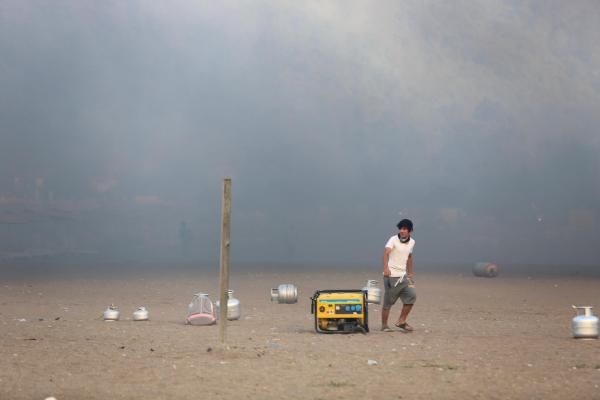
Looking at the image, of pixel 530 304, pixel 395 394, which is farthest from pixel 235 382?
pixel 530 304

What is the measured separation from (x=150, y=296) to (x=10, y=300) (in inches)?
239

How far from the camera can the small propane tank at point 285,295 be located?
3098 cm

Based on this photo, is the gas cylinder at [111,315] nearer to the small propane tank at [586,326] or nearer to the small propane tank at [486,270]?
the small propane tank at [586,326]

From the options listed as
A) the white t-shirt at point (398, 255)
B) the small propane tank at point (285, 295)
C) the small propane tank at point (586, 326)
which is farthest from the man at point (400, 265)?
the small propane tank at point (285, 295)

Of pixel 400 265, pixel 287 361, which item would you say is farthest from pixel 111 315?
pixel 287 361

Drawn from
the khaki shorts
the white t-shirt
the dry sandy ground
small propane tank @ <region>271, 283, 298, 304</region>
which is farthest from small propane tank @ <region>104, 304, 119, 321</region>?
small propane tank @ <region>271, 283, 298, 304</region>

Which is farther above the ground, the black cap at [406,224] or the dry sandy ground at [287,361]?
the black cap at [406,224]

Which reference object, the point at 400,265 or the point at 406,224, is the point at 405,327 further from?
the point at 406,224

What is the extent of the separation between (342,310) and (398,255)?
1651mm

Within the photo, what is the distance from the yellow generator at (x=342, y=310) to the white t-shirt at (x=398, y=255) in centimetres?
91

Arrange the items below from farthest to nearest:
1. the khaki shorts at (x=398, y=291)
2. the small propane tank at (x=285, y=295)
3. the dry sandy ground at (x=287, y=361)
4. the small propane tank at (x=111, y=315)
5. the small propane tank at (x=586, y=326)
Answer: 1. the small propane tank at (x=285, y=295)
2. the small propane tank at (x=111, y=315)
3. the khaki shorts at (x=398, y=291)
4. the small propane tank at (x=586, y=326)
5. the dry sandy ground at (x=287, y=361)

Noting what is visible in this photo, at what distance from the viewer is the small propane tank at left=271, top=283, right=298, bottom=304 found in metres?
31.0

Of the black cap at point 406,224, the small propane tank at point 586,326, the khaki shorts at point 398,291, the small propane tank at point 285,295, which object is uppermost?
the black cap at point 406,224

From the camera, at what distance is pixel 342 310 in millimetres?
17859
